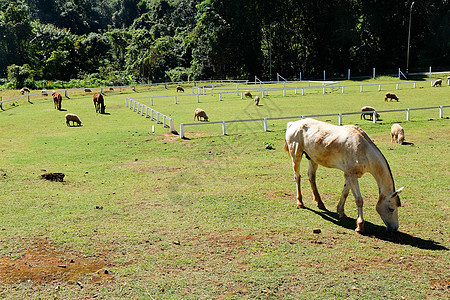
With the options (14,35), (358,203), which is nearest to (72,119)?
(358,203)

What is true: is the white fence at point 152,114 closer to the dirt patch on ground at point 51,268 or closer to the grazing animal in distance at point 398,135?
the grazing animal in distance at point 398,135

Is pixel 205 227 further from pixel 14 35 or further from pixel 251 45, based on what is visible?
pixel 14 35

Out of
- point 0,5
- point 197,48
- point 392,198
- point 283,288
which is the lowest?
point 283,288

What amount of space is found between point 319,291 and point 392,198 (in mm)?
3013

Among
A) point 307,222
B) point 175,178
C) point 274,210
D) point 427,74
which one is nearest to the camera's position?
point 307,222

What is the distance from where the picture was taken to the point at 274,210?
451 inches

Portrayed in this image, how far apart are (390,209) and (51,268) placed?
698 centimetres

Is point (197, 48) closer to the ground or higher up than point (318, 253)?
higher up

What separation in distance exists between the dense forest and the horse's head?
53.3m

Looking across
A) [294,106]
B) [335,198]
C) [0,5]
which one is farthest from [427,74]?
[0,5]

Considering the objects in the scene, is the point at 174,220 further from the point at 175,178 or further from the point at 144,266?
the point at 175,178

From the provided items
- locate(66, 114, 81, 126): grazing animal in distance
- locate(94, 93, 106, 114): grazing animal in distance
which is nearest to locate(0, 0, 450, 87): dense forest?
locate(94, 93, 106, 114): grazing animal in distance

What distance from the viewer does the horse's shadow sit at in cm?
899

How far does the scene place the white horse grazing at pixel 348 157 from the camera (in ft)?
30.8
